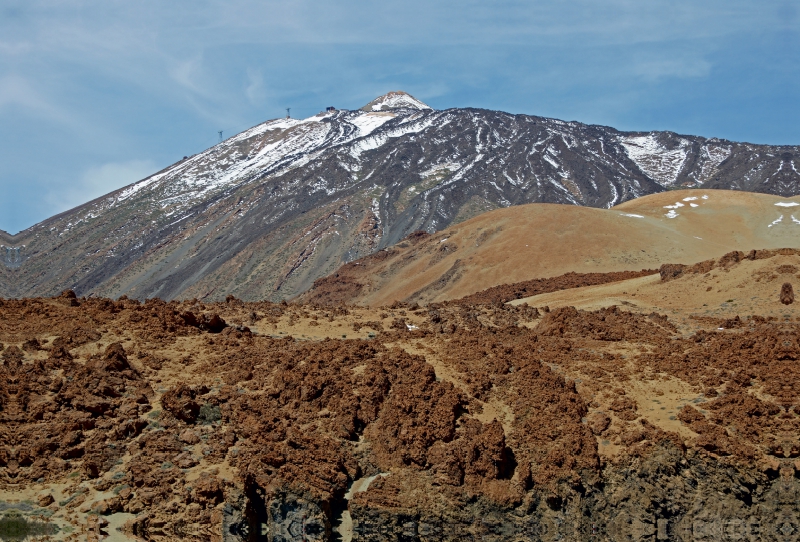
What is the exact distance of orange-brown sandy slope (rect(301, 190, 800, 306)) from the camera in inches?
1948

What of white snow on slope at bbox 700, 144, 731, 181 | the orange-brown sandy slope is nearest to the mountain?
white snow on slope at bbox 700, 144, 731, 181

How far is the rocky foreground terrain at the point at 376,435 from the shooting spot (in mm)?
12453

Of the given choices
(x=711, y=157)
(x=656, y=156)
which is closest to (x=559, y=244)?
(x=656, y=156)

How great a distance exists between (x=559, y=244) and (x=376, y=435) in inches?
1584

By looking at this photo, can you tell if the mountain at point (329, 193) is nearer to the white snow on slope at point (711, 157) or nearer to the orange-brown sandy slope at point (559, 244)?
the white snow on slope at point (711, 157)

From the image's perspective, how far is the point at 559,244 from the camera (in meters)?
52.2

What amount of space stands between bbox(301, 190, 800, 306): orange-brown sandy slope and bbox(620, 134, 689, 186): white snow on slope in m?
62.7

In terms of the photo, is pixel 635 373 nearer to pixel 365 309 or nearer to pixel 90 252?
pixel 365 309

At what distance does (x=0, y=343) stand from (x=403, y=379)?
8535 millimetres

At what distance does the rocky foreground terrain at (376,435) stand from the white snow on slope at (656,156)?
117 m

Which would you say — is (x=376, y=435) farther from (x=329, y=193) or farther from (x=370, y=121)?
(x=370, y=121)

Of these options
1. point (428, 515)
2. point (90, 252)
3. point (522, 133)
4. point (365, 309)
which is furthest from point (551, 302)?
point (522, 133)

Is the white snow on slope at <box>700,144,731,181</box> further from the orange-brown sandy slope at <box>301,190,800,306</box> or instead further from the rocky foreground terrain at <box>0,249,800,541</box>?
the rocky foreground terrain at <box>0,249,800,541</box>

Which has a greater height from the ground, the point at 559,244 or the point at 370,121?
the point at 370,121
